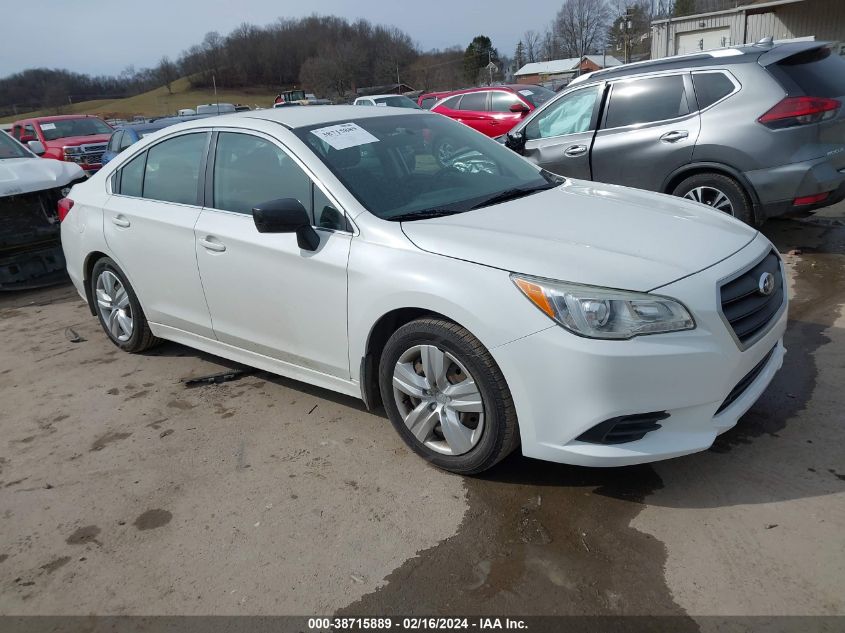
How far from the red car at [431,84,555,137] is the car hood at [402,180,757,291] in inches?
407

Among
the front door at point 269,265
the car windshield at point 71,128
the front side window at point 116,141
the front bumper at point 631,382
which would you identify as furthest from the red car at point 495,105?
the front bumper at point 631,382

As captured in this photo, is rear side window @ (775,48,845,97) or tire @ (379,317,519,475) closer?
tire @ (379,317,519,475)

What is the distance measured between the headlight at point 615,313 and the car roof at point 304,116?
6.41ft

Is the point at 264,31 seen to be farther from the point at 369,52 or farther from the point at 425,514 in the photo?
the point at 425,514

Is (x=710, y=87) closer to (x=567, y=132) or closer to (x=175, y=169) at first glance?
(x=567, y=132)

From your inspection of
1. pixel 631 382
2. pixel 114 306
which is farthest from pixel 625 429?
pixel 114 306

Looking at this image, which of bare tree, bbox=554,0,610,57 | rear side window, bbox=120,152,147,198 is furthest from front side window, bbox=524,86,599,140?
bare tree, bbox=554,0,610,57

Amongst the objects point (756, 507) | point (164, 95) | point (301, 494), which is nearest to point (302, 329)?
point (301, 494)

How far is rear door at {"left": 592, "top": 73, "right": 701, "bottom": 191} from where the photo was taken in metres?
5.94

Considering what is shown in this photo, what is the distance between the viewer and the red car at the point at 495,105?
1345 cm

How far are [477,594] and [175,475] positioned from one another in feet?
5.62

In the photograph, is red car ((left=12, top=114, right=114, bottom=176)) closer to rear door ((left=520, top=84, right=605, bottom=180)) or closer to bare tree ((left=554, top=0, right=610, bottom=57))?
rear door ((left=520, top=84, right=605, bottom=180))

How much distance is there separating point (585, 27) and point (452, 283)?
341 feet

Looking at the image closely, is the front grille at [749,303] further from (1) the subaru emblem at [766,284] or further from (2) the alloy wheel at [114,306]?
(2) the alloy wheel at [114,306]
